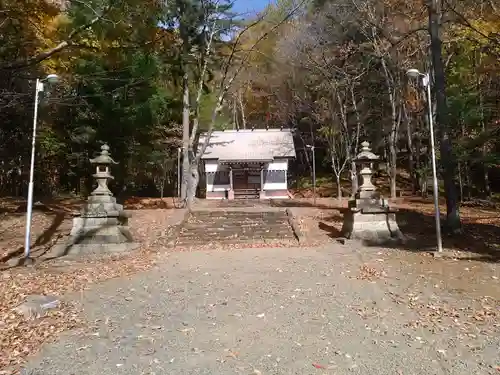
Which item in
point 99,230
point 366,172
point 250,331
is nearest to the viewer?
Answer: point 250,331

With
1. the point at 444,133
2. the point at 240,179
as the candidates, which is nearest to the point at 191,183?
the point at 240,179

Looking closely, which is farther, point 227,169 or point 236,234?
point 227,169

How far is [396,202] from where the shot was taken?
68.0 feet

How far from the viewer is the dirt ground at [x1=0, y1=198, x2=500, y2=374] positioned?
5.32 m

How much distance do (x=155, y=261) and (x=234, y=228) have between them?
5.07m

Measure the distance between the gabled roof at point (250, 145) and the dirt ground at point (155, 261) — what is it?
33.3 feet

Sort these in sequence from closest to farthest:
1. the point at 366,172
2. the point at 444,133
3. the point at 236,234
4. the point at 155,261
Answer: the point at 155,261
the point at 444,133
the point at 366,172
the point at 236,234

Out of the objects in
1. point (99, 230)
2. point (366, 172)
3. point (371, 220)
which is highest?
point (366, 172)

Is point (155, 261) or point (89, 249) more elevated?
point (89, 249)

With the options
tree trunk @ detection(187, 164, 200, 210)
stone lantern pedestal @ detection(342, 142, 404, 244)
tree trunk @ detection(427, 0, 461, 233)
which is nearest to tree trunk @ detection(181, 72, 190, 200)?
tree trunk @ detection(187, 164, 200, 210)

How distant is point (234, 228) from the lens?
575 inches

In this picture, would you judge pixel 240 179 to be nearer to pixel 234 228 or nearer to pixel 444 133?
pixel 234 228

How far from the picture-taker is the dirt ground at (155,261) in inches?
209

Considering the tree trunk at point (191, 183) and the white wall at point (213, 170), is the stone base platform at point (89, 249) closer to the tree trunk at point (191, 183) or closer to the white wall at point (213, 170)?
the tree trunk at point (191, 183)
